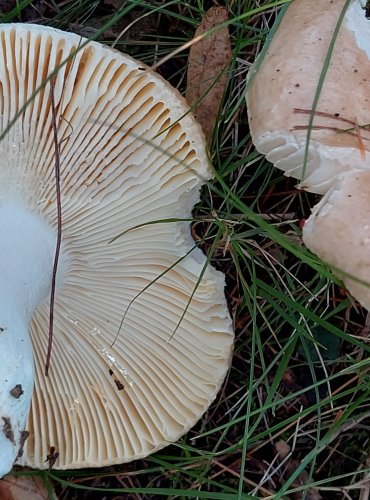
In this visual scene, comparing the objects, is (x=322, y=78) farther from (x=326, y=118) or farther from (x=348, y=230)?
(x=348, y=230)

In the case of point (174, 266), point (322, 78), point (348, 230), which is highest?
point (322, 78)

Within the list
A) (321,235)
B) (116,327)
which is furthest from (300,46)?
(116,327)

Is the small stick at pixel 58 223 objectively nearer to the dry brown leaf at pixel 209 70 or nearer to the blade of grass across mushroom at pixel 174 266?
the blade of grass across mushroom at pixel 174 266

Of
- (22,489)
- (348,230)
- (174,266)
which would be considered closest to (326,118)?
(348,230)

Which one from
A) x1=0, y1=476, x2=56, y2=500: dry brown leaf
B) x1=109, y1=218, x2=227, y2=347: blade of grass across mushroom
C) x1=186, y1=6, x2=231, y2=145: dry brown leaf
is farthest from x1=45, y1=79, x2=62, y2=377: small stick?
x1=186, y1=6, x2=231, y2=145: dry brown leaf

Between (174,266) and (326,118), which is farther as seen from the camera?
(174,266)

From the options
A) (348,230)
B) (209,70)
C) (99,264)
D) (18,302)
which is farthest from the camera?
(209,70)

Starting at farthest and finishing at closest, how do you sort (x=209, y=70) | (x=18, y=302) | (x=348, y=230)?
(x=209, y=70), (x=18, y=302), (x=348, y=230)
